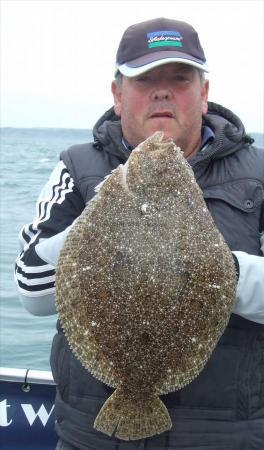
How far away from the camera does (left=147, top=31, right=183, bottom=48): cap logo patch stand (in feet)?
10.0

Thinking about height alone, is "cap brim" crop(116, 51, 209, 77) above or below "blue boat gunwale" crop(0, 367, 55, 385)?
above

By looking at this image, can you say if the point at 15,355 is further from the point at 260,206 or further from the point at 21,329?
the point at 260,206

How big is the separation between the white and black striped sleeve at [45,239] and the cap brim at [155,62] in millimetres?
583

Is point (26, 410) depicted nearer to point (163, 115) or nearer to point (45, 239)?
point (45, 239)

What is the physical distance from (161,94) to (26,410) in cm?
251

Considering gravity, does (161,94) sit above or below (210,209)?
above

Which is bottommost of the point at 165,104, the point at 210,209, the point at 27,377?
the point at 27,377

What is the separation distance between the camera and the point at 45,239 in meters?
2.95

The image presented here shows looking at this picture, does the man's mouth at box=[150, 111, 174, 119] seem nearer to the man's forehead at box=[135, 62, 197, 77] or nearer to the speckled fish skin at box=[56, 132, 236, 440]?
the man's forehead at box=[135, 62, 197, 77]

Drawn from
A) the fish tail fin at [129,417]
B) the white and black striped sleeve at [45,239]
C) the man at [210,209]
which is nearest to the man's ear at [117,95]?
the man at [210,209]

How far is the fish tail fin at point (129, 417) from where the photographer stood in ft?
8.54

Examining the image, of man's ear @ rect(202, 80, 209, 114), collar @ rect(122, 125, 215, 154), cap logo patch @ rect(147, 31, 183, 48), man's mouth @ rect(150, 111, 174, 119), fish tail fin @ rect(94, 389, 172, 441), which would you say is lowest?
fish tail fin @ rect(94, 389, 172, 441)

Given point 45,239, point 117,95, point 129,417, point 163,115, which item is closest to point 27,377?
point 45,239

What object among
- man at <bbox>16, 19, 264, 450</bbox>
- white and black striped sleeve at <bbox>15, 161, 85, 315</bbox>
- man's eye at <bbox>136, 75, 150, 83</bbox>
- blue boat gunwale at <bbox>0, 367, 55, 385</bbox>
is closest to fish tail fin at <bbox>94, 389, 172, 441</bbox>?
man at <bbox>16, 19, 264, 450</bbox>
